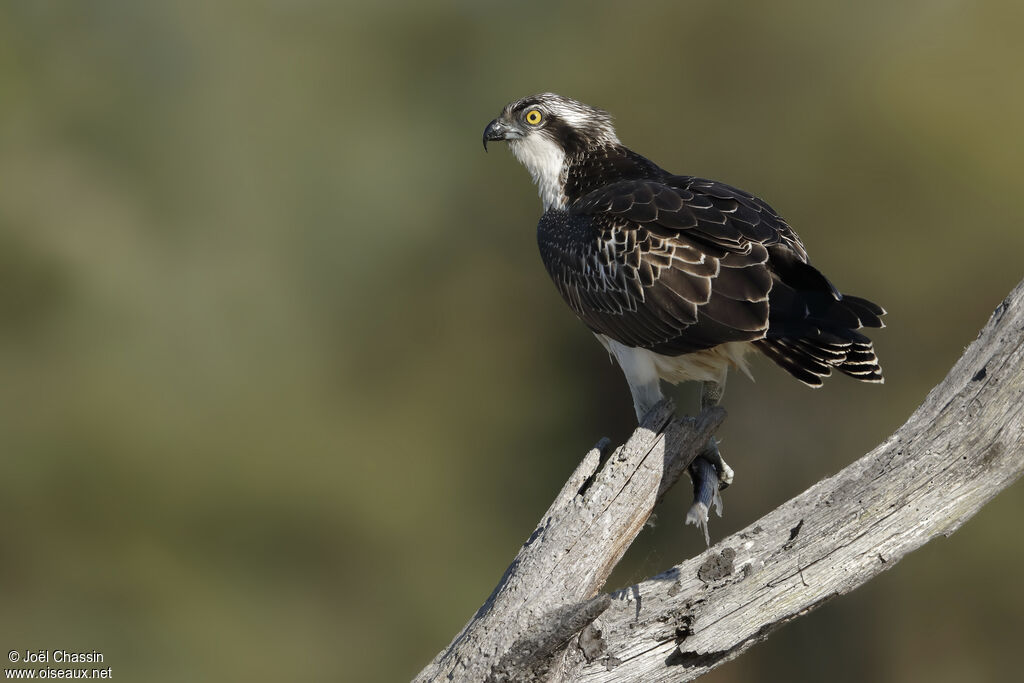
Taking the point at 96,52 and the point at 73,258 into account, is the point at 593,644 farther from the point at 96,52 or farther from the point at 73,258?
the point at 96,52

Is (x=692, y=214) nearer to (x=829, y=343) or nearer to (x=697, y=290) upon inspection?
(x=697, y=290)

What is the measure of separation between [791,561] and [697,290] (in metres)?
1.91

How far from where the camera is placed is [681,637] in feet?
18.5

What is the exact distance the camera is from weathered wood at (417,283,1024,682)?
551 cm

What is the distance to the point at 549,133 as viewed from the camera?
930 centimetres

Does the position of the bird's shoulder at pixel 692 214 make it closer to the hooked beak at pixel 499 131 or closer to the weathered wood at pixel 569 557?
the weathered wood at pixel 569 557

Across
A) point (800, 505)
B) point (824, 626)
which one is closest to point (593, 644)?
point (800, 505)

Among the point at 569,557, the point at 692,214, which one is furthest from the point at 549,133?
the point at 569,557

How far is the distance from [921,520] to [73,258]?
1786 cm

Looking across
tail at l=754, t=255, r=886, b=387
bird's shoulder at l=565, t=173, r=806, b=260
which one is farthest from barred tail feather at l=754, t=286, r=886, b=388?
bird's shoulder at l=565, t=173, r=806, b=260

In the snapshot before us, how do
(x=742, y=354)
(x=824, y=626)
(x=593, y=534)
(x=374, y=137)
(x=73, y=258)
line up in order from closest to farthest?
(x=593, y=534) → (x=742, y=354) → (x=824, y=626) → (x=73, y=258) → (x=374, y=137)

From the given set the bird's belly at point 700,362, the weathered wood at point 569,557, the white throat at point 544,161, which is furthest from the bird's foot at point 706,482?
the white throat at point 544,161

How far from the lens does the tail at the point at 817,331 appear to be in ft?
20.3

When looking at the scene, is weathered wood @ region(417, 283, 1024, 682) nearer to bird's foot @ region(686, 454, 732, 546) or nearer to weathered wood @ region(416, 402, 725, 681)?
weathered wood @ region(416, 402, 725, 681)
